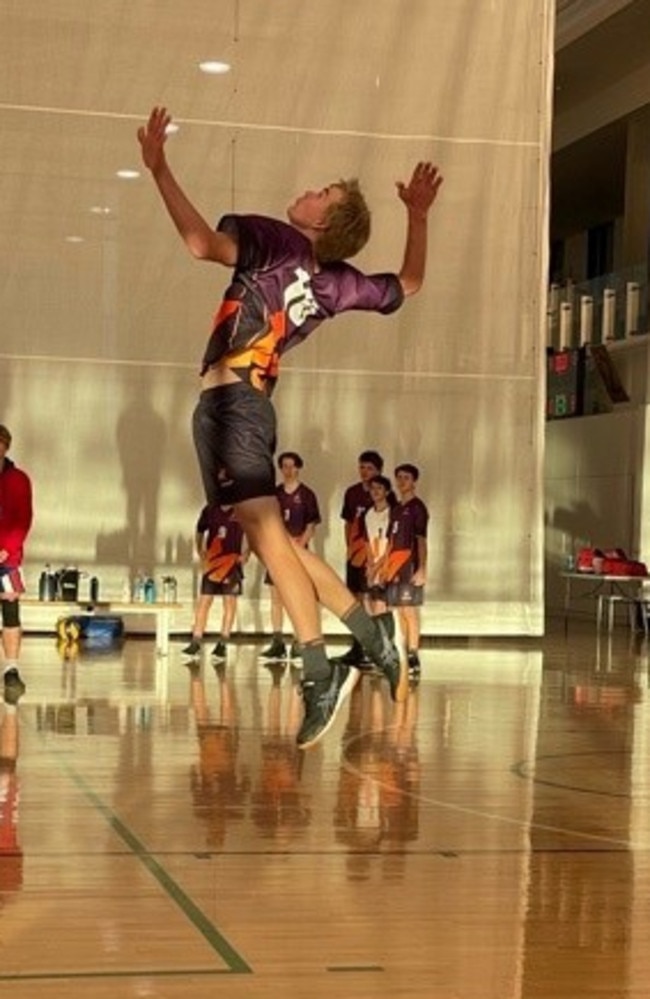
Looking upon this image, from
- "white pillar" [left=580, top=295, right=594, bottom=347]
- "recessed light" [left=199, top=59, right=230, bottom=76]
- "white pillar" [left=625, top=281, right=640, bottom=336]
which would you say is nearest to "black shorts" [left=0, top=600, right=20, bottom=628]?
"recessed light" [left=199, top=59, right=230, bottom=76]

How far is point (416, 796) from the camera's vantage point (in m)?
8.59

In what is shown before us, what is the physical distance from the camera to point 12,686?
13305 millimetres

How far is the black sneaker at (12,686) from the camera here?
1301 centimetres

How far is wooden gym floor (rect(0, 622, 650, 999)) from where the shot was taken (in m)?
5.01

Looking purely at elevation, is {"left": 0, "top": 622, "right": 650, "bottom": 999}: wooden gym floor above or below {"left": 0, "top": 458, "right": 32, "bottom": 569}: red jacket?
below

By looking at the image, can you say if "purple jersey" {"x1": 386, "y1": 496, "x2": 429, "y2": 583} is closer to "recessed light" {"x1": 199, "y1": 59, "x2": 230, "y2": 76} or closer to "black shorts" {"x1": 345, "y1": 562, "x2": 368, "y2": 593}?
"black shorts" {"x1": 345, "y1": 562, "x2": 368, "y2": 593}

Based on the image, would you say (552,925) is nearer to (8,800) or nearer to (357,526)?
(8,800)

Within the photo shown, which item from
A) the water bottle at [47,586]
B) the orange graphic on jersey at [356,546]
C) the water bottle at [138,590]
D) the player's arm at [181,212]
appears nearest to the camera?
the player's arm at [181,212]

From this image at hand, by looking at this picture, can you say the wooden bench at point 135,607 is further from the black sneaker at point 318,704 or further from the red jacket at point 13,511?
the black sneaker at point 318,704

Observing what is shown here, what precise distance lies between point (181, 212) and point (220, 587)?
1249cm

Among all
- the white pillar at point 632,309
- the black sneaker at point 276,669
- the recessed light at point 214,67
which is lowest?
the black sneaker at point 276,669

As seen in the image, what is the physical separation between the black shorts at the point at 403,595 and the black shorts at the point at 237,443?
Answer: 33.4 ft

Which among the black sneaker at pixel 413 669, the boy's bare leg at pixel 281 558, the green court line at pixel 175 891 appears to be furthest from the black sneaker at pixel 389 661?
the black sneaker at pixel 413 669

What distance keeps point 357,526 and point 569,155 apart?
18.2 meters
